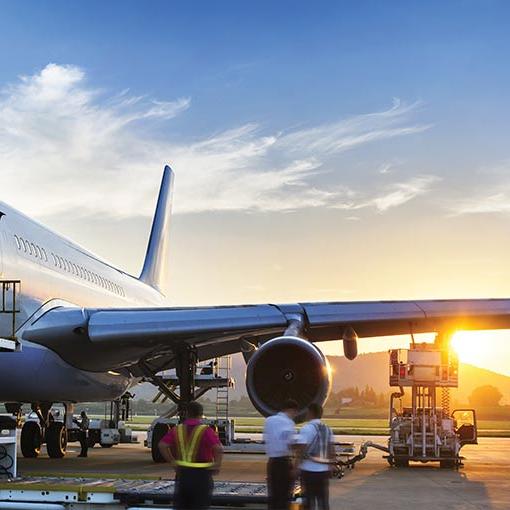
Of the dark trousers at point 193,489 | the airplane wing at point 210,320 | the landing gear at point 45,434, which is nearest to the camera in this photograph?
the dark trousers at point 193,489

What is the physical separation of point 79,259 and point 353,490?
6898 millimetres

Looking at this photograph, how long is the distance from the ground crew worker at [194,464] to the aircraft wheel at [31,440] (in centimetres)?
1293

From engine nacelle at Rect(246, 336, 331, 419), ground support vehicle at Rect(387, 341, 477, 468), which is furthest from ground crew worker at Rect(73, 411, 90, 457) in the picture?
engine nacelle at Rect(246, 336, 331, 419)

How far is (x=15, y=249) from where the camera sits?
Result: 1242cm

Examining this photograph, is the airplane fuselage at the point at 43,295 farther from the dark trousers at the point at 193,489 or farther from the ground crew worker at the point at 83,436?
the dark trousers at the point at 193,489

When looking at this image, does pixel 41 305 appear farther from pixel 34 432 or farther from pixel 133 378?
pixel 34 432

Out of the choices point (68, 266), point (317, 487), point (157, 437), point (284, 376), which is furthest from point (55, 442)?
point (317, 487)

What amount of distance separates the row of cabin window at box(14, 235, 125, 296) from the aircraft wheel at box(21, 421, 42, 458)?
355cm

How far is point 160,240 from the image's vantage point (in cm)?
2691

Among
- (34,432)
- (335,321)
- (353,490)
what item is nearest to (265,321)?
(335,321)

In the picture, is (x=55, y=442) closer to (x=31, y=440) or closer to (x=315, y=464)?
(x=31, y=440)

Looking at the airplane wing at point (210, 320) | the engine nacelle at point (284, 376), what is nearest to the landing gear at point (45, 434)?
the airplane wing at point (210, 320)

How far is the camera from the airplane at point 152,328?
11914 mm

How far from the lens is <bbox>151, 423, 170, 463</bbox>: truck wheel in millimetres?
16891
